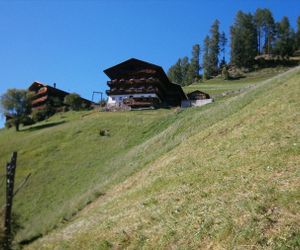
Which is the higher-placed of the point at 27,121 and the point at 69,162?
the point at 27,121

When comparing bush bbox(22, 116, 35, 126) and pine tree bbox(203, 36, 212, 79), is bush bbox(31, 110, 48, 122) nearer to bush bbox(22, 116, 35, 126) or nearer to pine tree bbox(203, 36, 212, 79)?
bush bbox(22, 116, 35, 126)

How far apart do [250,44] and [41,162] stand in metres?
104

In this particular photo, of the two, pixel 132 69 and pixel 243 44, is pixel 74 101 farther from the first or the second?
pixel 243 44

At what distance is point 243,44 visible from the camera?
5610 inches

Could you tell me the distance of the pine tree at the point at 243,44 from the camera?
462 ft

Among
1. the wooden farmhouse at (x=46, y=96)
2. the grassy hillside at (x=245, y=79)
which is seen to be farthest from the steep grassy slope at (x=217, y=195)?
the grassy hillside at (x=245, y=79)

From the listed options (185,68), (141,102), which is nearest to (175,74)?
(185,68)

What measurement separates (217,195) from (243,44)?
131364 millimetres

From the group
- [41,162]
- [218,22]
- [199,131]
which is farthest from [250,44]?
[199,131]

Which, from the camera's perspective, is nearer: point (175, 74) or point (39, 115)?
point (39, 115)

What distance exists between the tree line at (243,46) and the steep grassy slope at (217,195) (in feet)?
353

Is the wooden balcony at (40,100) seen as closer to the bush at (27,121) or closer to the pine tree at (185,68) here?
the bush at (27,121)

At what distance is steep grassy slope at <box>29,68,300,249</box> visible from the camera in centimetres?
1310

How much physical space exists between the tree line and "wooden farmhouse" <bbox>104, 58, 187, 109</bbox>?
48.1 metres
